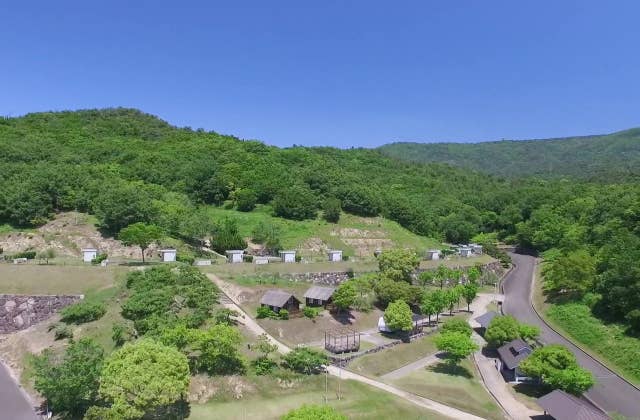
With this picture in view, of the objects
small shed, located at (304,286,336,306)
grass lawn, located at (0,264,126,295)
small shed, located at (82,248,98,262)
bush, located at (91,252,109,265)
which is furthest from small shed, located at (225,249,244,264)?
small shed, located at (82,248,98,262)

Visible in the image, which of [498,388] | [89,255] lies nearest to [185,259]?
[89,255]

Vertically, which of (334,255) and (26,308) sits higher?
(334,255)

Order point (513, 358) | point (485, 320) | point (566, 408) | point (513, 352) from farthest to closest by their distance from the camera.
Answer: point (485, 320) < point (513, 352) < point (513, 358) < point (566, 408)

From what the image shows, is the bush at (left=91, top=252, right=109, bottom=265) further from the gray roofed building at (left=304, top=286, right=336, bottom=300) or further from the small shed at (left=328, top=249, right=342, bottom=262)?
the small shed at (left=328, top=249, right=342, bottom=262)

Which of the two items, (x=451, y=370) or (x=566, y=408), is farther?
(x=451, y=370)

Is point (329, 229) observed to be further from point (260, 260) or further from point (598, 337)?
point (598, 337)

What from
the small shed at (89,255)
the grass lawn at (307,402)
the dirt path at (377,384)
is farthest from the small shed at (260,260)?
the grass lawn at (307,402)

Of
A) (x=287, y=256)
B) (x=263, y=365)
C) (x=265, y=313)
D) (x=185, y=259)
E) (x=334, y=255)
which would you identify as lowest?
(x=263, y=365)

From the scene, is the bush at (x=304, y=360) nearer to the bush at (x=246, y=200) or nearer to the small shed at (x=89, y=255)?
the small shed at (x=89, y=255)
